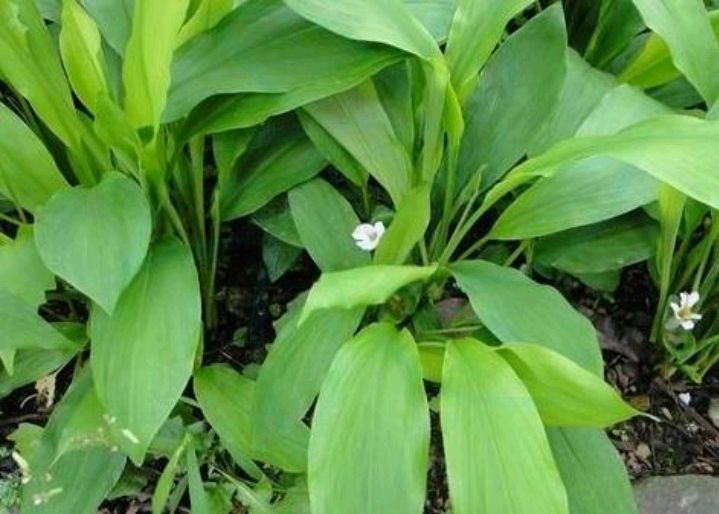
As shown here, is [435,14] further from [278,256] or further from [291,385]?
[291,385]

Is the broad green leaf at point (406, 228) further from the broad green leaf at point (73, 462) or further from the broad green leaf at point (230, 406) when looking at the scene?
the broad green leaf at point (73, 462)

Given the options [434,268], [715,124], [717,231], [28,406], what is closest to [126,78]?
[434,268]

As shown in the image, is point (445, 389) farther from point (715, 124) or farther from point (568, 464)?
point (715, 124)

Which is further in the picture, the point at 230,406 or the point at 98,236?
the point at 230,406

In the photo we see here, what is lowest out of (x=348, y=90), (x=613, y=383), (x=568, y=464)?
(x=613, y=383)

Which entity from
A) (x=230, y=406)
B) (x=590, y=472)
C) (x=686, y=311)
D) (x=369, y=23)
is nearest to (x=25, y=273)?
(x=230, y=406)

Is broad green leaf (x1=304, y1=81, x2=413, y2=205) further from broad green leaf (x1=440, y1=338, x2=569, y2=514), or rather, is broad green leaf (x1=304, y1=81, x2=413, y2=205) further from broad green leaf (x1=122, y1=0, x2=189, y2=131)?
broad green leaf (x1=440, y1=338, x2=569, y2=514)
